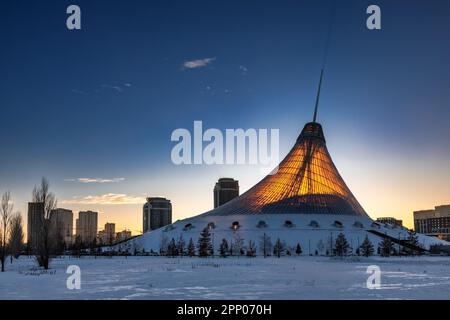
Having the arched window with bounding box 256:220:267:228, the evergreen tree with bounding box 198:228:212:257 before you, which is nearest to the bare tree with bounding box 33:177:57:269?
the evergreen tree with bounding box 198:228:212:257

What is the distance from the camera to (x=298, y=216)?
10519cm

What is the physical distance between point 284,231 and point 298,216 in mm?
6847

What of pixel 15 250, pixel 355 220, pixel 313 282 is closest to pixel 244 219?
pixel 355 220

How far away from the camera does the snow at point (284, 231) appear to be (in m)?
96.8

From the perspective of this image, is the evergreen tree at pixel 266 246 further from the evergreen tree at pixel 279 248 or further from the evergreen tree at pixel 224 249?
the evergreen tree at pixel 224 249

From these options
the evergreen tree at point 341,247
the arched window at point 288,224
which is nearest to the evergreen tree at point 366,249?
the evergreen tree at point 341,247

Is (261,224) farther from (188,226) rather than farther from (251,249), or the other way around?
(251,249)

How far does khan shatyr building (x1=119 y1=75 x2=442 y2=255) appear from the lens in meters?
98.1

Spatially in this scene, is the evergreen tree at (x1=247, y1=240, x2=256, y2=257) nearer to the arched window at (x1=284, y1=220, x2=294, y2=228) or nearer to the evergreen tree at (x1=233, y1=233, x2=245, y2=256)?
the evergreen tree at (x1=233, y1=233, x2=245, y2=256)

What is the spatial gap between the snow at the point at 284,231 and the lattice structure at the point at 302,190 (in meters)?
2.95
